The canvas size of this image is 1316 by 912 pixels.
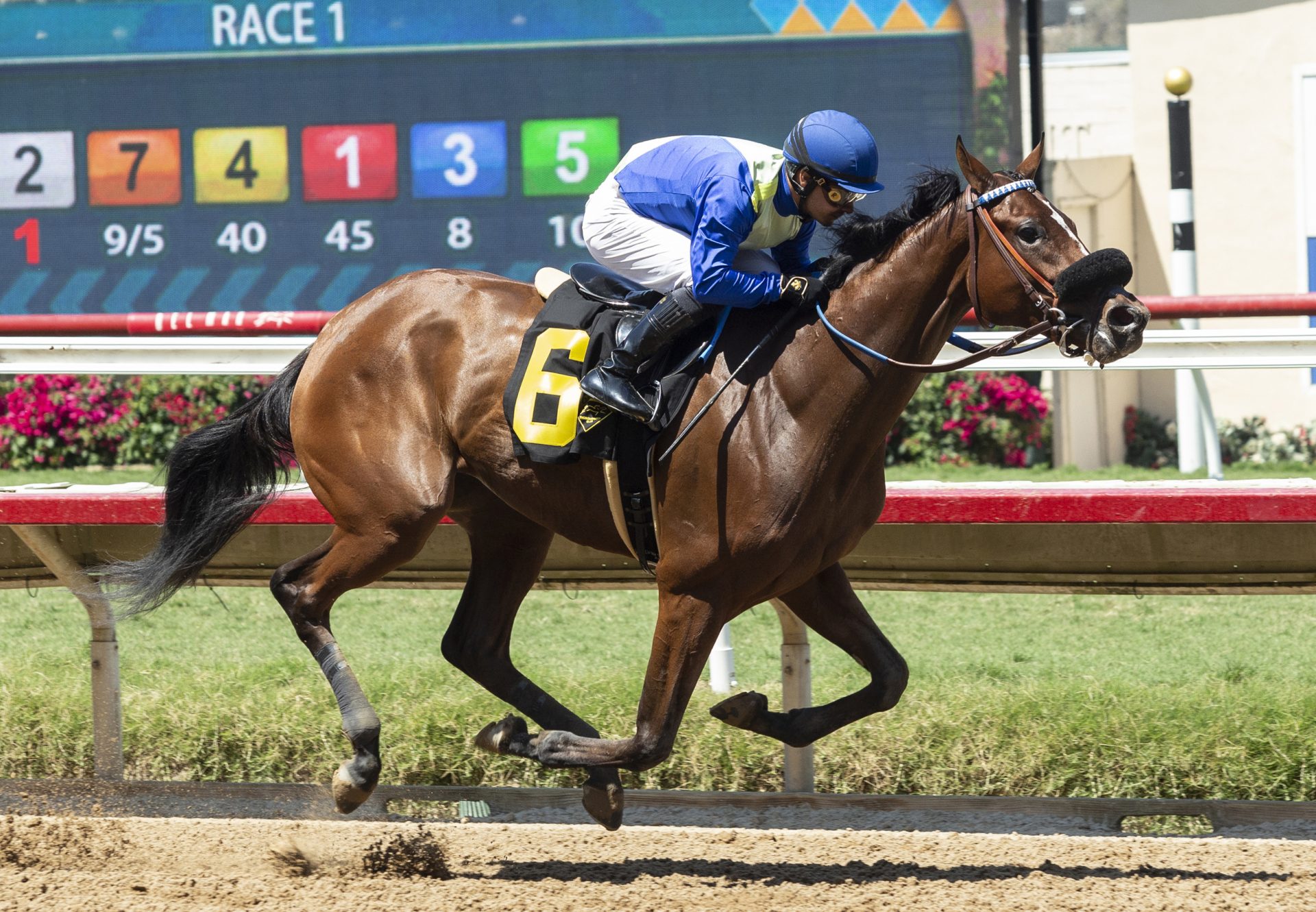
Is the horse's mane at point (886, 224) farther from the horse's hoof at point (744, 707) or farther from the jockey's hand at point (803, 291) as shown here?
the horse's hoof at point (744, 707)

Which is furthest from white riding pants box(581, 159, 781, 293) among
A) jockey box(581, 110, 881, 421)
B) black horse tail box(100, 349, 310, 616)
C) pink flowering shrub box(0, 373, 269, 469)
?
pink flowering shrub box(0, 373, 269, 469)

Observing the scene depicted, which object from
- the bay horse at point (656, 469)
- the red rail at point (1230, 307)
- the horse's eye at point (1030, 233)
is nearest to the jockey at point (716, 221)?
the bay horse at point (656, 469)

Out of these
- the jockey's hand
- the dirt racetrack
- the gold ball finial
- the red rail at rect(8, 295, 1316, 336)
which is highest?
the gold ball finial

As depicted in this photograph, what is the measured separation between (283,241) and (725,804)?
502 centimetres

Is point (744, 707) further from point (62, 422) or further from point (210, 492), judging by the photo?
point (62, 422)

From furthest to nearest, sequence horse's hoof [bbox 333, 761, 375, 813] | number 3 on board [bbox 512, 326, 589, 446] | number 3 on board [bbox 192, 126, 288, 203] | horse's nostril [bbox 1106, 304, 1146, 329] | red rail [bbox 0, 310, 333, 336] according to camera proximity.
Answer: number 3 on board [bbox 192, 126, 288, 203] < red rail [bbox 0, 310, 333, 336] < horse's hoof [bbox 333, 761, 375, 813] < number 3 on board [bbox 512, 326, 589, 446] < horse's nostril [bbox 1106, 304, 1146, 329]

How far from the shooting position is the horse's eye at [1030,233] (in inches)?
117

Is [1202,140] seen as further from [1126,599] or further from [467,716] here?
[467,716]

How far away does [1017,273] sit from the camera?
297 centimetres

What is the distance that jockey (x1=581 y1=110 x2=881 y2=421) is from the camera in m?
3.12

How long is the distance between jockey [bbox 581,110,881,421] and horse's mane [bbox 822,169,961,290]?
0.05 meters

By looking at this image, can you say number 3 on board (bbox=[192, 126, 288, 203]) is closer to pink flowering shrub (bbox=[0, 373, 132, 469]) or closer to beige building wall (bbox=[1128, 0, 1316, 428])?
pink flowering shrub (bbox=[0, 373, 132, 469])

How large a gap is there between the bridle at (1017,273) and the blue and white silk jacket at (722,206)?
399mm

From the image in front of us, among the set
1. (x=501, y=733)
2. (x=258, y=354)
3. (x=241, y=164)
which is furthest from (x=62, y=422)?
(x=501, y=733)
